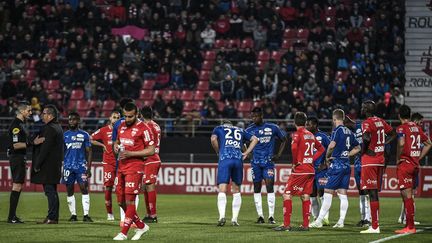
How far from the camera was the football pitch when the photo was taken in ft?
54.6

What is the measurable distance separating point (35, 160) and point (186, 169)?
1411 centimetres

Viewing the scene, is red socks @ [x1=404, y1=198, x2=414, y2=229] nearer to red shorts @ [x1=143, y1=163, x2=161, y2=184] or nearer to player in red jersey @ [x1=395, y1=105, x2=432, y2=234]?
player in red jersey @ [x1=395, y1=105, x2=432, y2=234]

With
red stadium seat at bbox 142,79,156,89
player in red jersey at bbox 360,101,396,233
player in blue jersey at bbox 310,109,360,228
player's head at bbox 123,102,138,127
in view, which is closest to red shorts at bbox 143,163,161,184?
player in blue jersey at bbox 310,109,360,228

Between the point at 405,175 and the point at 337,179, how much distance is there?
7.44 feet

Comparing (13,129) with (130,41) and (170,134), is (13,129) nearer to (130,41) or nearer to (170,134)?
(170,134)

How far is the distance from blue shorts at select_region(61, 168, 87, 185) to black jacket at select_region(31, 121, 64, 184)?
1.67m

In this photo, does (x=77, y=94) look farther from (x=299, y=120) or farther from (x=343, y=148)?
(x=299, y=120)

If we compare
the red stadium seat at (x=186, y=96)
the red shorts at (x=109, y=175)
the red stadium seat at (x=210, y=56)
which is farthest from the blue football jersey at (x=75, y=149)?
the red stadium seat at (x=210, y=56)

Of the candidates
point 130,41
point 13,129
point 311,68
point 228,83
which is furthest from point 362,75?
point 13,129

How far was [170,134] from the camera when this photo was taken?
35406mm

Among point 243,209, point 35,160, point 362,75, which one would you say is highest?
point 362,75

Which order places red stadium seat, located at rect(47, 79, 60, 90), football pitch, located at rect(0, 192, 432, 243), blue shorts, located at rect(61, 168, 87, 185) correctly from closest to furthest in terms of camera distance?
1. football pitch, located at rect(0, 192, 432, 243)
2. blue shorts, located at rect(61, 168, 87, 185)
3. red stadium seat, located at rect(47, 79, 60, 90)

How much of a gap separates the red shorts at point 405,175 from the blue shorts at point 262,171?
4.06 meters

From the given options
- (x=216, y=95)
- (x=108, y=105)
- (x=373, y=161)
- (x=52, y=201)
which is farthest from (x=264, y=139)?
(x=108, y=105)
